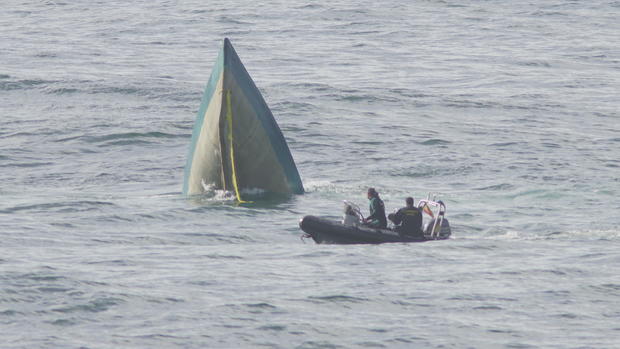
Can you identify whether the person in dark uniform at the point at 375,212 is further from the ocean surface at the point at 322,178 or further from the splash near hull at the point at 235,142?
the splash near hull at the point at 235,142

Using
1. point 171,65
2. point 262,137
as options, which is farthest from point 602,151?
point 171,65

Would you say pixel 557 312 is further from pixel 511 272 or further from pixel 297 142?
pixel 297 142

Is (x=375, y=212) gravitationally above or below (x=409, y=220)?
above

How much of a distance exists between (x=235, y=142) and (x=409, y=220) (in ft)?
23.5

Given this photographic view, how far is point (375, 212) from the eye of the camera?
25.0 m

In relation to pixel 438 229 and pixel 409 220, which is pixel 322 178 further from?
pixel 409 220

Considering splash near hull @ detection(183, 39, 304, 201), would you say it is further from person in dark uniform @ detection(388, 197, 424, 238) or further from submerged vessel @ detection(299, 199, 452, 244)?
person in dark uniform @ detection(388, 197, 424, 238)

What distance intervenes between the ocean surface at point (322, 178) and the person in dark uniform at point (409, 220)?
41cm

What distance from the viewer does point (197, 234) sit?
25.9 meters

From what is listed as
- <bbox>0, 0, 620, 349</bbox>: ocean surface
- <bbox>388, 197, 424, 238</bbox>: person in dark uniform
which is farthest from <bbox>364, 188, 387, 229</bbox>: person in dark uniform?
<bbox>0, 0, 620, 349</bbox>: ocean surface

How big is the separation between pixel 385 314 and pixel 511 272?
4.14 metres

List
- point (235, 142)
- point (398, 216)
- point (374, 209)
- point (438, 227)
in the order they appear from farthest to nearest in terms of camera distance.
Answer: point (235, 142) < point (438, 227) < point (374, 209) < point (398, 216)

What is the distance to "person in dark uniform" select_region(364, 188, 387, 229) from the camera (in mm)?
24938

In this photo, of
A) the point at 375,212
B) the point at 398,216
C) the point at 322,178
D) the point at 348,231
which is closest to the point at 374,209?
the point at 375,212
